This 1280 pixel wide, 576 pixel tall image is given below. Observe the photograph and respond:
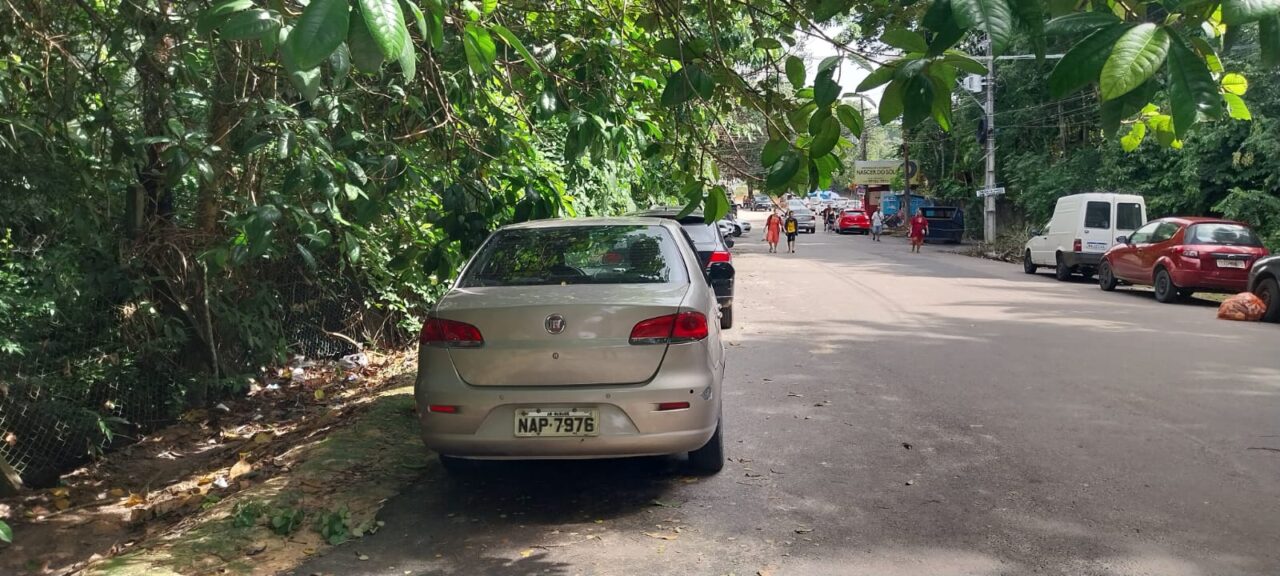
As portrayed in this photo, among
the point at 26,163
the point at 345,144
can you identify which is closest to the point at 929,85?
the point at 345,144

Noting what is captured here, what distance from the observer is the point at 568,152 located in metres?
5.27

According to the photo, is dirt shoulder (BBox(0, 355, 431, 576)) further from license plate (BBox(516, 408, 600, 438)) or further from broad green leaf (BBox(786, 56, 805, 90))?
broad green leaf (BBox(786, 56, 805, 90))

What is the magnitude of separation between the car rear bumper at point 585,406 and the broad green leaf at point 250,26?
2.59 m

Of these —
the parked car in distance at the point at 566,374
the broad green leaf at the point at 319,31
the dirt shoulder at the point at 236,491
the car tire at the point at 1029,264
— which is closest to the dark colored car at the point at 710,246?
the dirt shoulder at the point at 236,491

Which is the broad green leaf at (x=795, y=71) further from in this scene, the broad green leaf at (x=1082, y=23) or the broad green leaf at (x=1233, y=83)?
the broad green leaf at (x=1082, y=23)

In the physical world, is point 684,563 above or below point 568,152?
below

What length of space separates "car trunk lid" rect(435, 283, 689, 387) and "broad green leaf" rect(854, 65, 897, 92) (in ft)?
6.44

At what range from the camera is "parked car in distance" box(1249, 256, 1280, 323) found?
13.0 meters

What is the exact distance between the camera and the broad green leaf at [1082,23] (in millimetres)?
2279

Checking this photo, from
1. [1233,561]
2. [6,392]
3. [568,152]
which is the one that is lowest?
[1233,561]

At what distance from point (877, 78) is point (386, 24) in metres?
1.65

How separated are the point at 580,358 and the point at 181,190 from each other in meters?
5.61

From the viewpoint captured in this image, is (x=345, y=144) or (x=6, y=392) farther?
(x=6, y=392)

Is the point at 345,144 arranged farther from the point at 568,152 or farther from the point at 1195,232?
the point at 1195,232
